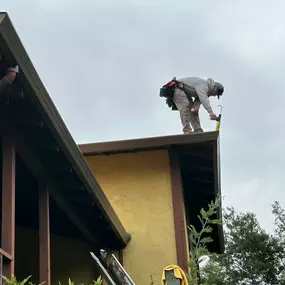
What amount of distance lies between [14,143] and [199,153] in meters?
4.19

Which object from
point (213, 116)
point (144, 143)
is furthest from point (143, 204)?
point (213, 116)

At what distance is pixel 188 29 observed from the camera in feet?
70.8

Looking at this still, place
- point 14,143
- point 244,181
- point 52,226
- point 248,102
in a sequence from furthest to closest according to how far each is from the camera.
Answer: point 244,181, point 248,102, point 52,226, point 14,143

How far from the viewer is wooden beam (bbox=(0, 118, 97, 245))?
588 cm

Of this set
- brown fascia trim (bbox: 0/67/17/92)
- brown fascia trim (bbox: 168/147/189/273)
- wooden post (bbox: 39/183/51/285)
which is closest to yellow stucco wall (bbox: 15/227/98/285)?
brown fascia trim (bbox: 168/147/189/273)

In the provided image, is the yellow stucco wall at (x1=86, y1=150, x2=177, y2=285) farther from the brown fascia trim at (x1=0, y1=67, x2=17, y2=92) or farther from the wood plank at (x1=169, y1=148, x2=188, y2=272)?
the brown fascia trim at (x1=0, y1=67, x2=17, y2=92)

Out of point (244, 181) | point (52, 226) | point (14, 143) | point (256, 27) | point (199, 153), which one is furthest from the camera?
point (244, 181)

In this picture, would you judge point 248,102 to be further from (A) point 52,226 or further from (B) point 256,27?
(A) point 52,226

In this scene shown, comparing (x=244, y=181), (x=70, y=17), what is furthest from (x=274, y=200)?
(x=70, y=17)

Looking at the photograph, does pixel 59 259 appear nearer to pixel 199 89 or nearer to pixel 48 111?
pixel 199 89

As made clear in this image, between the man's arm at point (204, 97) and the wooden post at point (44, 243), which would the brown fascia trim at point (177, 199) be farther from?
the wooden post at point (44, 243)

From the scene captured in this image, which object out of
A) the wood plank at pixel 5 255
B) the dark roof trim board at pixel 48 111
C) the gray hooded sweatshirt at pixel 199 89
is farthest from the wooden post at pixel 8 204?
the gray hooded sweatshirt at pixel 199 89

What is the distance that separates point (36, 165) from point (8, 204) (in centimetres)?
100

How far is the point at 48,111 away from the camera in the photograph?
5.69 meters
